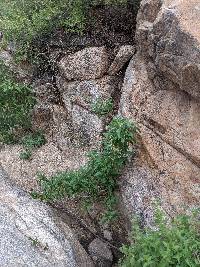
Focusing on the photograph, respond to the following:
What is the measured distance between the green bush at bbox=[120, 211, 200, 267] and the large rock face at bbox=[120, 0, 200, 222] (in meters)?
1.28

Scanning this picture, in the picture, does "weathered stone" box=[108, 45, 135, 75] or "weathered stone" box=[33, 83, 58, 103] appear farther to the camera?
"weathered stone" box=[33, 83, 58, 103]

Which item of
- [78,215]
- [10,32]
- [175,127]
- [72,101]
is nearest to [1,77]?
[10,32]

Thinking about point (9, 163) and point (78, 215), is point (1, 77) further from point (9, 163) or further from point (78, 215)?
point (78, 215)

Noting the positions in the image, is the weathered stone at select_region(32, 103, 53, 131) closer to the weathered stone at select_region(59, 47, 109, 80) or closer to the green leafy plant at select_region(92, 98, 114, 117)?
the weathered stone at select_region(59, 47, 109, 80)

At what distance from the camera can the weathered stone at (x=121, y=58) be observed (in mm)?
7621

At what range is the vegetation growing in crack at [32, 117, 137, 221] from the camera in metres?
6.45

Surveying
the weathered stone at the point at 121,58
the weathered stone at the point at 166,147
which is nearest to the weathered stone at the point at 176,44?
the weathered stone at the point at 166,147

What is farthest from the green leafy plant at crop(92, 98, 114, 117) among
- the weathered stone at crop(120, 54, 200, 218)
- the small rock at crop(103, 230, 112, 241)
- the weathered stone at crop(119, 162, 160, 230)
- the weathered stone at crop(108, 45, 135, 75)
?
the small rock at crop(103, 230, 112, 241)

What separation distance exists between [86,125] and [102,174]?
1.18 metres

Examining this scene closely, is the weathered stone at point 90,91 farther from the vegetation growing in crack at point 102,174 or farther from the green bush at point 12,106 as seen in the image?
the vegetation growing in crack at point 102,174

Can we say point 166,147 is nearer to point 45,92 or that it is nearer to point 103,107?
point 103,107

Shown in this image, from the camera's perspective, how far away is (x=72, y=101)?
7.93 meters

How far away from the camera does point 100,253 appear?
677cm

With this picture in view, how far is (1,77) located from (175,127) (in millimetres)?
3310
